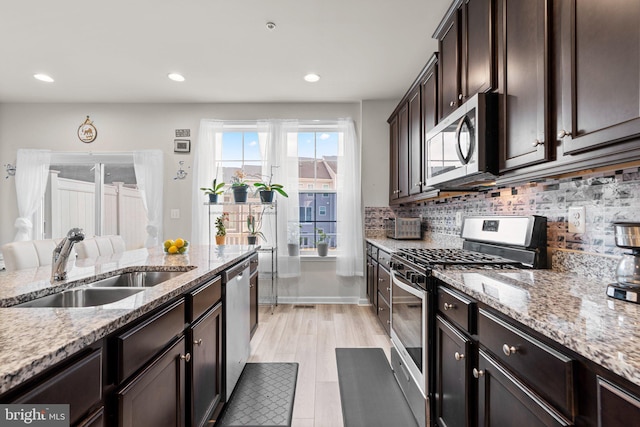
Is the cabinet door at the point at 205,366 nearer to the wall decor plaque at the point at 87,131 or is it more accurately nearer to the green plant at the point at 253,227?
the green plant at the point at 253,227

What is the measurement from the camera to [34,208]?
4.25 m

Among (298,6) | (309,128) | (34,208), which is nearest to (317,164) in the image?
(309,128)

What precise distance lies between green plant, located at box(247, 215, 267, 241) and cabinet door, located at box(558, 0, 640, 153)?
133 inches

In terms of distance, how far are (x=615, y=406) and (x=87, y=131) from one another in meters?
5.33

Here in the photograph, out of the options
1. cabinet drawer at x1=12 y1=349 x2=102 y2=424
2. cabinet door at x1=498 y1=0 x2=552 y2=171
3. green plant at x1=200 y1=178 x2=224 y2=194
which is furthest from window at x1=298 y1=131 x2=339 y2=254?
cabinet drawer at x1=12 y1=349 x2=102 y2=424

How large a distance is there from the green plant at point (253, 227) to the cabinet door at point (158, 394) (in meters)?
2.73

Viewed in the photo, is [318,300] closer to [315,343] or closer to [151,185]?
[315,343]

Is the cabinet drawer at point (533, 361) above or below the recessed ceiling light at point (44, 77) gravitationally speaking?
below

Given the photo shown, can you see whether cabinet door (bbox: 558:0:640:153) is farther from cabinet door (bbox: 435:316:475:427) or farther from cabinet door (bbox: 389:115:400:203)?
cabinet door (bbox: 389:115:400:203)

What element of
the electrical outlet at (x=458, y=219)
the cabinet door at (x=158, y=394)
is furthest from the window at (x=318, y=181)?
the cabinet door at (x=158, y=394)

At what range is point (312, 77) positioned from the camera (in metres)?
3.47

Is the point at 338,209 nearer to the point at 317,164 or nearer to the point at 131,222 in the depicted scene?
the point at 317,164

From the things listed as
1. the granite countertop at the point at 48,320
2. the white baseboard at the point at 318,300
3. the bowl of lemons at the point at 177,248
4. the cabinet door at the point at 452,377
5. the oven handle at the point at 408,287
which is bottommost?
the white baseboard at the point at 318,300

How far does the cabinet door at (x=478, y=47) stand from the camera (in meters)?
1.57
